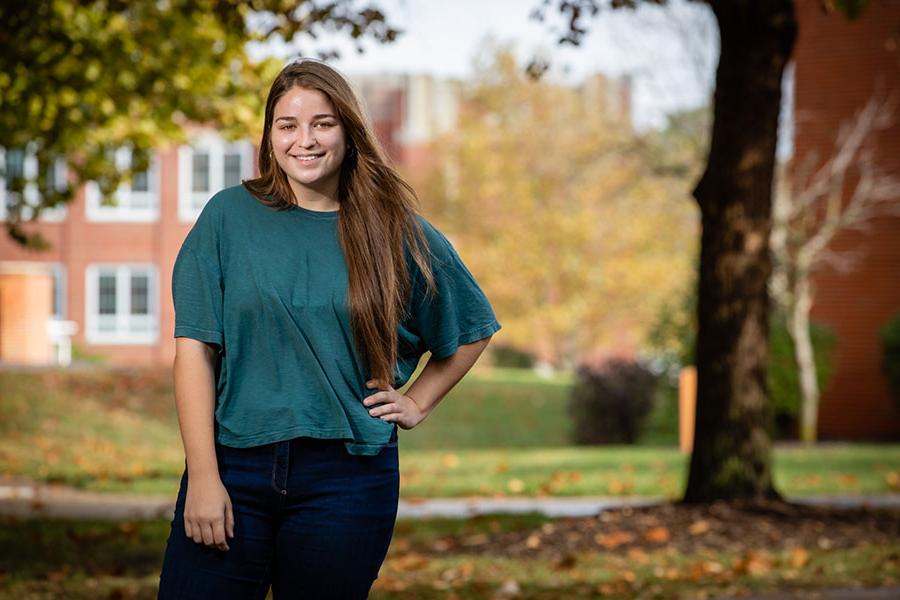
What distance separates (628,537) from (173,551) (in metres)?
5.74

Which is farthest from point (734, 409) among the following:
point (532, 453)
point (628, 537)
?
point (532, 453)

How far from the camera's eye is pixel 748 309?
30.6ft

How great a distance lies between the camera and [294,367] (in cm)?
310

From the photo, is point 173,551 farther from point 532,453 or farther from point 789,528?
point 532,453

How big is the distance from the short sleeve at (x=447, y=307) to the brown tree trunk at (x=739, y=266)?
6111mm

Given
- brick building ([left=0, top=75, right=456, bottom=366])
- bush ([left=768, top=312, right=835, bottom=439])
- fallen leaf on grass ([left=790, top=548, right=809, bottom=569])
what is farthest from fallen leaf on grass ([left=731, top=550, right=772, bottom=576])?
brick building ([left=0, top=75, right=456, bottom=366])

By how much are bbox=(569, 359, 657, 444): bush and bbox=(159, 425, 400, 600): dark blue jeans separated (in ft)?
56.6

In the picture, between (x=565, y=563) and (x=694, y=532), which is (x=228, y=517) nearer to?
(x=565, y=563)

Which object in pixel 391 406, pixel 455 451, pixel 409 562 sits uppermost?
pixel 391 406

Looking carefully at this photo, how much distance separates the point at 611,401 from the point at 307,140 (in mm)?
17798

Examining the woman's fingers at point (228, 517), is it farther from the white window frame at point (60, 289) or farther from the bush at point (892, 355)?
the white window frame at point (60, 289)

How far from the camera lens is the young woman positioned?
3.07 m

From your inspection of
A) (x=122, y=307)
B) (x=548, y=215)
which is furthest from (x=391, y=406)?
(x=122, y=307)

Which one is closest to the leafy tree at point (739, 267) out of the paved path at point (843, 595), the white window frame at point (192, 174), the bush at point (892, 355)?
the paved path at point (843, 595)
